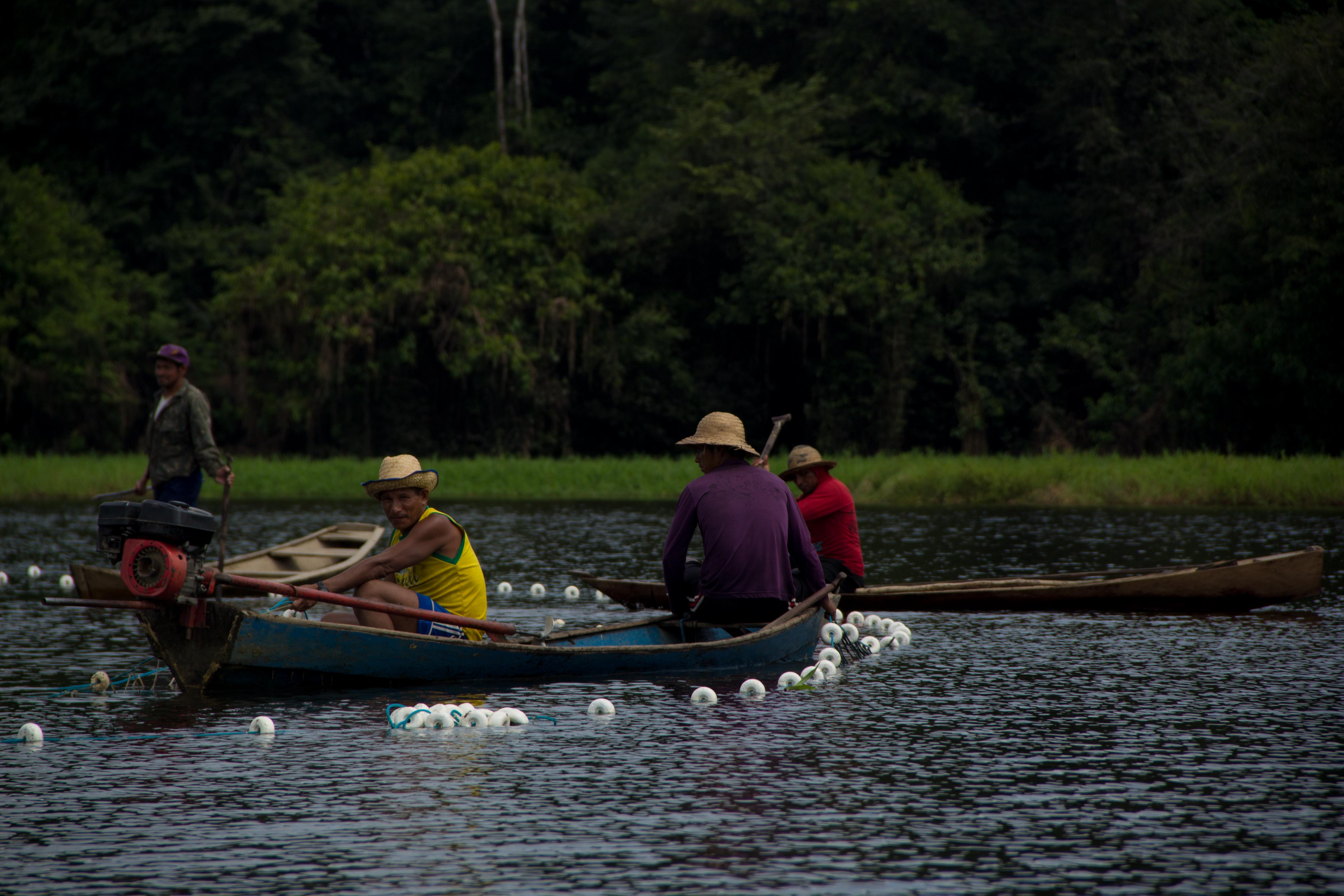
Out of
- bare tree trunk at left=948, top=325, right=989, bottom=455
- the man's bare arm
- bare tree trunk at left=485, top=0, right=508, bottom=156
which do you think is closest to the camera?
the man's bare arm

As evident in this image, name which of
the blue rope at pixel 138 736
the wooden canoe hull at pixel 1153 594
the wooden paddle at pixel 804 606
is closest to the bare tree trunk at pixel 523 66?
the wooden canoe hull at pixel 1153 594

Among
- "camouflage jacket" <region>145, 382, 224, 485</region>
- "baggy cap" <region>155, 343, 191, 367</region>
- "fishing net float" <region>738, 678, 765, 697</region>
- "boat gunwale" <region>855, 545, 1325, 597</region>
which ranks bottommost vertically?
"fishing net float" <region>738, 678, 765, 697</region>

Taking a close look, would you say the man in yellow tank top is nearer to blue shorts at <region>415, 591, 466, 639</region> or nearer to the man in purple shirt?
blue shorts at <region>415, 591, 466, 639</region>

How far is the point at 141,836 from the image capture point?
612 centimetres

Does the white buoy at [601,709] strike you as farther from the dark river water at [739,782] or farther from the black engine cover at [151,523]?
the black engine cover at [151,523]

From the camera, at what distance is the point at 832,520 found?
12.9m

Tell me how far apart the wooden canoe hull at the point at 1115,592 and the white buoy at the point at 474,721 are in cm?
478

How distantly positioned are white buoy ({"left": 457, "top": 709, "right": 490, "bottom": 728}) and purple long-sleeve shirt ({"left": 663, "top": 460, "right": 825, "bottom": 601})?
1943 millimetres

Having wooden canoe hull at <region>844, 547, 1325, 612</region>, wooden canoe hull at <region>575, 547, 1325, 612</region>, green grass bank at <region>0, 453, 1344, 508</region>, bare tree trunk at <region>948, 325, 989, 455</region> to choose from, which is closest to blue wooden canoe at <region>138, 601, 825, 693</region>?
wooden canoe hull at <region>575, 547, 1325, 612</region>

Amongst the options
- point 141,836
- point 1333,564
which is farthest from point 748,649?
point 1333,564

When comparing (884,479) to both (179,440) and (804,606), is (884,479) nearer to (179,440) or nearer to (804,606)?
(179,440)

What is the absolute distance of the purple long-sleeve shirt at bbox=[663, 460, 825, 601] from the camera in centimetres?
1016

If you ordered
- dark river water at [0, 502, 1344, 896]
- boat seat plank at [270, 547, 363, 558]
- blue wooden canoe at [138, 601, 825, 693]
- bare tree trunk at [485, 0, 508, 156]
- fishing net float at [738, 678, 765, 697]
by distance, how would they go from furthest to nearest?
bare tree trunk at [485, 0, 508, 156]
boat seat plank at [270, 547, 363, 558]
fishing net float at [738, 678, 765, 697]
blue wooden canoe at [138, 601, 825, 693]
dark river water at [0, 502, 1344, 896]

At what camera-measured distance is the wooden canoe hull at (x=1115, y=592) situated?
1318 cm
